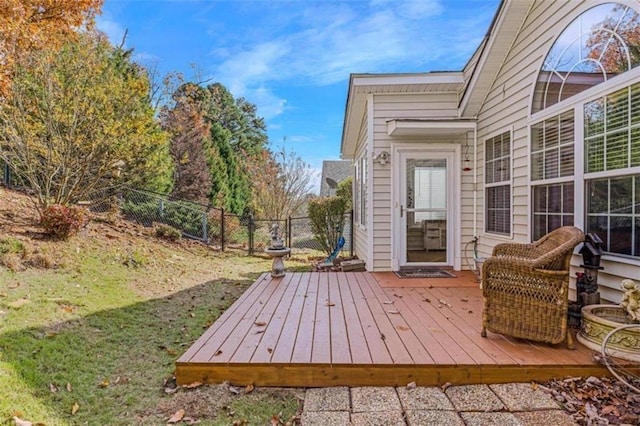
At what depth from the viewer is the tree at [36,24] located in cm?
575

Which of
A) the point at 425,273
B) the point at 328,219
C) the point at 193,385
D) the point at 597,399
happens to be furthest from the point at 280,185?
the point at 597,399

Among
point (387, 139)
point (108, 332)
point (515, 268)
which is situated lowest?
point (108, 332)

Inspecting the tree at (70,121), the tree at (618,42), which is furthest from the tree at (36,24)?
the tree at (618,42)

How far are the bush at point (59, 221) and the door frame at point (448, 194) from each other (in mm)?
5303

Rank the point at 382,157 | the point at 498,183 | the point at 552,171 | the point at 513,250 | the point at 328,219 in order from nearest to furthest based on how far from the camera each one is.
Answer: the point at 513,250, the point at 552,171, the point at 498,183, the point at 382,157, the point at 328,219

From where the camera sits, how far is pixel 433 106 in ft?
20.6

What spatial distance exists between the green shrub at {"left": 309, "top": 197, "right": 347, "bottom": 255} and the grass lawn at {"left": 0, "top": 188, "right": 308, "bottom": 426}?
2552 mm

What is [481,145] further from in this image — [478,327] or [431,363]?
[431,363]

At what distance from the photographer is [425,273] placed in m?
5.99

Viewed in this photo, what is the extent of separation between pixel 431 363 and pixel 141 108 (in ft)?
25.7

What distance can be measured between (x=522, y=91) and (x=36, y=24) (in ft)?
26.1

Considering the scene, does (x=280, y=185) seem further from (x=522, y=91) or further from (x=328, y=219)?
(x=522, y=91)

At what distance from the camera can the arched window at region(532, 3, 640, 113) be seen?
10.2 feet

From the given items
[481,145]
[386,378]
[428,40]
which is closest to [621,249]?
[386,378]
